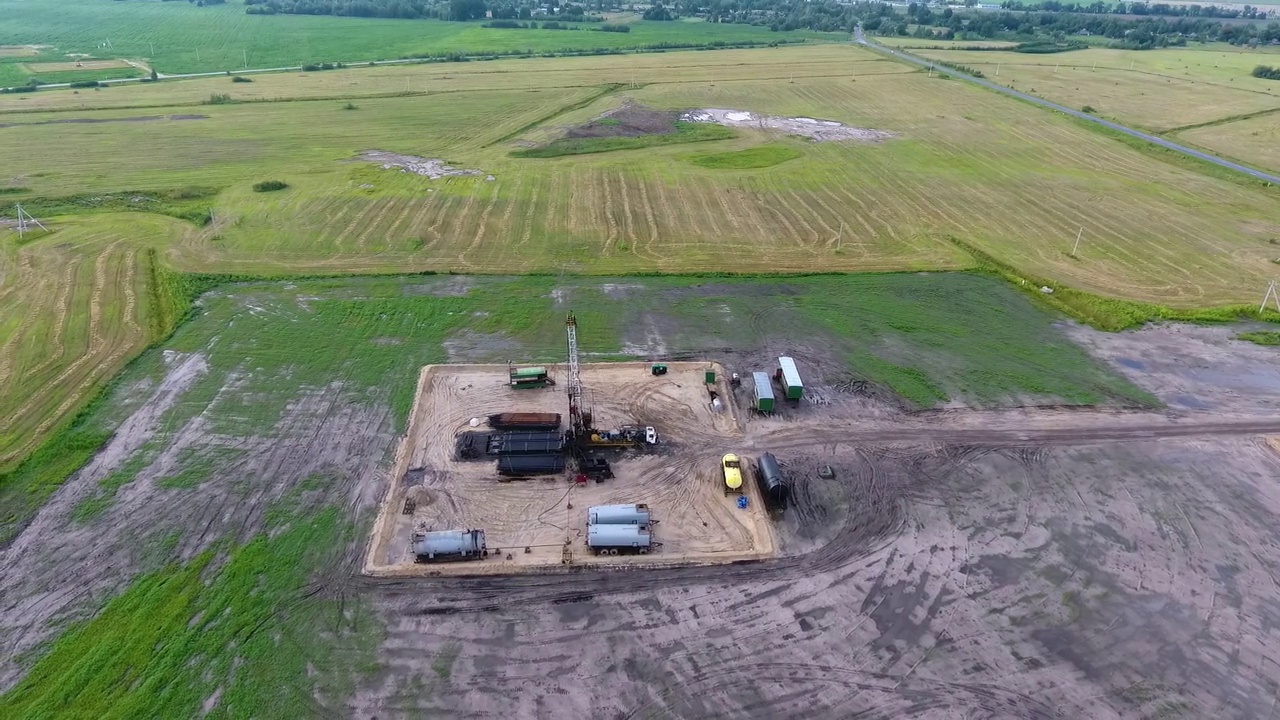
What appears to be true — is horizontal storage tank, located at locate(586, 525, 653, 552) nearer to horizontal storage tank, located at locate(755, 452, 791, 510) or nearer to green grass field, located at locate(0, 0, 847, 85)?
horizontal storage tank, located at locate(755, 452, 791, 510)

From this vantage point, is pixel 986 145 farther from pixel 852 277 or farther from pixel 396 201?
pixel 396 201

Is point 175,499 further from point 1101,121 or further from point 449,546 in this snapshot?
point 1101,121

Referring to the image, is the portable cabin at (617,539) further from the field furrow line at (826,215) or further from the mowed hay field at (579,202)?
the field furrow line at (826,215)

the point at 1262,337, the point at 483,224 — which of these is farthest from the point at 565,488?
the point at 1262,337

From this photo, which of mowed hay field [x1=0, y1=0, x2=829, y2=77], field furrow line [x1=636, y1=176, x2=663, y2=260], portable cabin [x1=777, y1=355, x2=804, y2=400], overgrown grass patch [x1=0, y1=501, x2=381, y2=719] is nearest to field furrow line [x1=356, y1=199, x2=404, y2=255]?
A: field furrow line [x1=636, y1=176, x2=663, y2=260]

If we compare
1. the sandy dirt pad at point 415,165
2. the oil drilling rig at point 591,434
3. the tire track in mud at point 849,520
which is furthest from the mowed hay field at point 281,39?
the tire track in mud at point 849,520

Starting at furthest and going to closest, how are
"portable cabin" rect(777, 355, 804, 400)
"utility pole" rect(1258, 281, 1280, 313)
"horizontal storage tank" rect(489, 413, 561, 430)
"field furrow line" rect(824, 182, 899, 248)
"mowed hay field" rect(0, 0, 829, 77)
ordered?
"mowed hay field" rect(0, 0, 829, 77), "field furrow line" rect(824, 182, 899, 248), "utility pole" rect(1258, 281, 1280, 313), "portable cabin" rect(777, 355, 804, 400), "horizontal storage tank" rect(489, 413, 561, 430)
